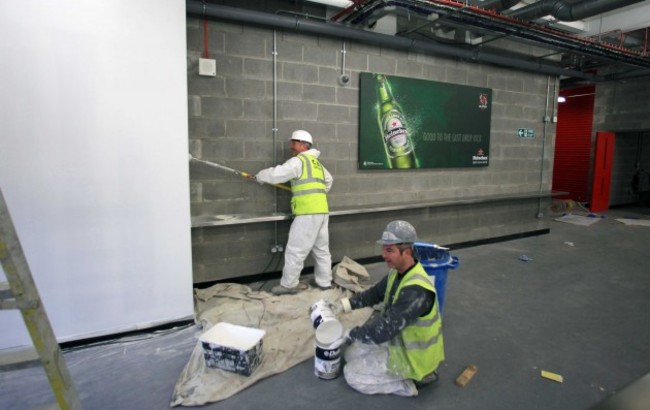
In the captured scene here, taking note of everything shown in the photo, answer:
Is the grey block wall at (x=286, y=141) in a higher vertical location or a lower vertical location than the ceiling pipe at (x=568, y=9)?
lower

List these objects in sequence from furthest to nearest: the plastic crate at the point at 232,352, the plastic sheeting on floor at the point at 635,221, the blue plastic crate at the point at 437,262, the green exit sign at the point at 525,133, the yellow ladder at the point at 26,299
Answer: the plastic sheeting on floor at the point at 635,221
the green exit sign at the point at 525,133
the blue plastic crate at the point at 437,262
the plastic crate at the point at 232,352
the yellow ladder at the point at 26,299

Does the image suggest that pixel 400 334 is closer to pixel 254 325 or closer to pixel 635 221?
pixel 254 325

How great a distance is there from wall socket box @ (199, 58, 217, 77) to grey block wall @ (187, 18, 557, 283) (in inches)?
2.6

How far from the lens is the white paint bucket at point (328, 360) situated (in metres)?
2.12

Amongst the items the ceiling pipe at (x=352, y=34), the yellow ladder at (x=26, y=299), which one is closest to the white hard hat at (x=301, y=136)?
the ceiling pipe at (x=352, y=34)

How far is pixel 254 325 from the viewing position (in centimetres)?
283

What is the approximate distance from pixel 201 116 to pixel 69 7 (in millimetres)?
1271

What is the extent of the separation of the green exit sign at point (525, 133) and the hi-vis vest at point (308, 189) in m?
3.63

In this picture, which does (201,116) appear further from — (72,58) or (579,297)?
(579,297)

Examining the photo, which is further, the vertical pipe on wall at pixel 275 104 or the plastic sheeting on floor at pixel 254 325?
the vertical pipe on wall at pixel 275 104

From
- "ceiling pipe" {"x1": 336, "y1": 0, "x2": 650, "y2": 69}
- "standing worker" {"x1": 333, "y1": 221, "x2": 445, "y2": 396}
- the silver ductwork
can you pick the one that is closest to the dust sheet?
the silver ductwork

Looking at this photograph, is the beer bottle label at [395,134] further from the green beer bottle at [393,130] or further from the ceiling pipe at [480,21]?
the ceiling pipe at [480,21]

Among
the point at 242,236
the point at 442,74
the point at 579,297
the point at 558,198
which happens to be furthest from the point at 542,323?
the point at 558,198

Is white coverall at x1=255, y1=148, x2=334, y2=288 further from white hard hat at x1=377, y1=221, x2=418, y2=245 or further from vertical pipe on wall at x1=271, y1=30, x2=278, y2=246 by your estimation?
white hard hat at x1=377, y1=221, x2=418, y2=245
